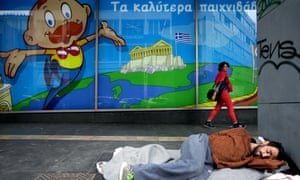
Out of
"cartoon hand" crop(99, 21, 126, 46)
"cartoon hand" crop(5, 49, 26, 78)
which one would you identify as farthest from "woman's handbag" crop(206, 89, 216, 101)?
"cartoon hand" crop(5, 49, 26, 78)

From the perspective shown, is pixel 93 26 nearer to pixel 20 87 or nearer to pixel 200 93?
pixel 20 87

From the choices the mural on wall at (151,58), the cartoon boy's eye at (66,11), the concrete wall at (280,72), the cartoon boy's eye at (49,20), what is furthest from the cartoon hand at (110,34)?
the concrete wall at (280,72)

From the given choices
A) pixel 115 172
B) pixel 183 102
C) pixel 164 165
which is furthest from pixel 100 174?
pixel 183 102

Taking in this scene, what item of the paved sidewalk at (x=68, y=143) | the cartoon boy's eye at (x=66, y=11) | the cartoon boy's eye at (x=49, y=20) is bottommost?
the paved sidewalk at (x=68, y=143)

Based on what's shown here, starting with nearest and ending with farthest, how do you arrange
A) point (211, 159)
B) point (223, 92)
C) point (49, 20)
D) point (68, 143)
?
point (211, 159) < point (68, 143) < point (223, 92) < point (49, 20)

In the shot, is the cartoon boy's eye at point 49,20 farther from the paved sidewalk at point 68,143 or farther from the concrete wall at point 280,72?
the concrete wall at point 280,72

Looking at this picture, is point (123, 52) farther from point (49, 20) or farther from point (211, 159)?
point (211, 159)

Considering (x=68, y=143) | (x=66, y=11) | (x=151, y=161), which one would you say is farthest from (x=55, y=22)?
(x=151, y=161)

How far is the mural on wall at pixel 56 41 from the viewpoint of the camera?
8.75 m

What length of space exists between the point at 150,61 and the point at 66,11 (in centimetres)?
259

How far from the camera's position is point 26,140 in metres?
6.23

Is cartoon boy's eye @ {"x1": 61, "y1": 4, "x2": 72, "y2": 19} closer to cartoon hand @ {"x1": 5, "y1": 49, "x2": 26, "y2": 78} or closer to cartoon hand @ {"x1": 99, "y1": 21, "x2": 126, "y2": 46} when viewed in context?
cartoon hand @ {"x1": 99, "y1": 21, "x2": 126, "y2": 46}

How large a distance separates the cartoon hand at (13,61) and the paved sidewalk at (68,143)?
4.60 feet

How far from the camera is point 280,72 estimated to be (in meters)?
4.03
